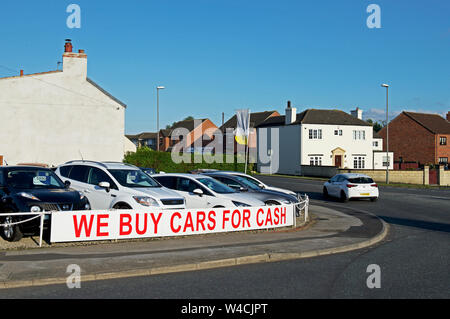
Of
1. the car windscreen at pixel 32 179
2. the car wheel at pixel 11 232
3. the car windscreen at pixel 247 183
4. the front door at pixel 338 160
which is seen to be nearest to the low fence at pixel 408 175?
the front door at pixel 338 160

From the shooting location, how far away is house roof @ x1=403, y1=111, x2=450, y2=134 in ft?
221

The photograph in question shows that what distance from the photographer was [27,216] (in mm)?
10961

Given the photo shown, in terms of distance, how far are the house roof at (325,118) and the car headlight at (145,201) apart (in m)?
47.2

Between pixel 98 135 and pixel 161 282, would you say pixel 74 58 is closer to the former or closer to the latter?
pixel 98 135

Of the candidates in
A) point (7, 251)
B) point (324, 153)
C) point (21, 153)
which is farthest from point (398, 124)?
point (7, 251)

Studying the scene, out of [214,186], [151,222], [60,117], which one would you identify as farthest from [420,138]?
[151,222]

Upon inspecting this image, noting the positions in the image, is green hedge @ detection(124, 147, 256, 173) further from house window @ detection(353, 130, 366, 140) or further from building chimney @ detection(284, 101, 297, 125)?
house window @ detection(353, 130, 366, 140)

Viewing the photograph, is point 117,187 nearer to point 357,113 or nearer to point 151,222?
point 151,222

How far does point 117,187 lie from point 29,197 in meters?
2.50

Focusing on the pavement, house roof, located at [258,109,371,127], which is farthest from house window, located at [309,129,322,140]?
the pavement

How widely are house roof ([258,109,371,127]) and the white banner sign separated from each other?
45.1 metres

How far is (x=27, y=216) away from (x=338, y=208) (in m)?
14.5

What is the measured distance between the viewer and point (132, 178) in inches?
549

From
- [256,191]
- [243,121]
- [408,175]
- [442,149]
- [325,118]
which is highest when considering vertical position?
[325,118]
